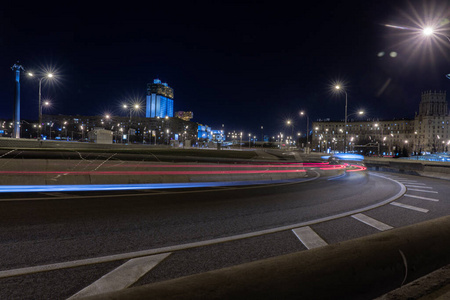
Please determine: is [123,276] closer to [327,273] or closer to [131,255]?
[131,255]

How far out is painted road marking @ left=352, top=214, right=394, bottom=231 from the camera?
6.74 m

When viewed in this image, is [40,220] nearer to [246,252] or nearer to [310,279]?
[246,252]

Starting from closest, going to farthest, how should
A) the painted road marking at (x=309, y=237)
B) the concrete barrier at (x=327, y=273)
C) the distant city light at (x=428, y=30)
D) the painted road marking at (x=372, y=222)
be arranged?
the concrete barrier at (x=327, y=273), the painted road marking at (x=309, y=237), the painted road marking at (x=372, y=222), the distant city light at (x=428, y=30)

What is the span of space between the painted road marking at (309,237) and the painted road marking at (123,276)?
2619 mm

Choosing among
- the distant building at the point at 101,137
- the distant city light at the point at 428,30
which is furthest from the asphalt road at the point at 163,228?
the distant building at the point at 101,137

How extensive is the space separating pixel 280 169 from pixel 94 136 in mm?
37745

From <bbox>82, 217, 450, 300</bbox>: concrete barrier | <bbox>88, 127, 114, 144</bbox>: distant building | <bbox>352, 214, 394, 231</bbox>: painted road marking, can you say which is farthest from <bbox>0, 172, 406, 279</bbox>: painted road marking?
<bbox>88, 127, 114, 144</bbox>: distant building

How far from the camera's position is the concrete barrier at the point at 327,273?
5.53 feet

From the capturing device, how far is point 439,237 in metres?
2.94

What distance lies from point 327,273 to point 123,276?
283 centimetres

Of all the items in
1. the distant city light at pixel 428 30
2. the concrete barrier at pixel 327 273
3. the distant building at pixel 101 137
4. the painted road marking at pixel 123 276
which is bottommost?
the painted road marking at pixel 123 276

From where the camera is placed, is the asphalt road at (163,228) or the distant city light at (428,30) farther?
the distant city light at (428,30)

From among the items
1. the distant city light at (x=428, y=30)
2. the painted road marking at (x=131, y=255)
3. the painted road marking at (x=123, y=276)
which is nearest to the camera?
the painted road marking at (x=123, y=276)

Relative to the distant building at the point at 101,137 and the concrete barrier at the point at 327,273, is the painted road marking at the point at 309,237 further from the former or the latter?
the distant building at the point at 101,137
